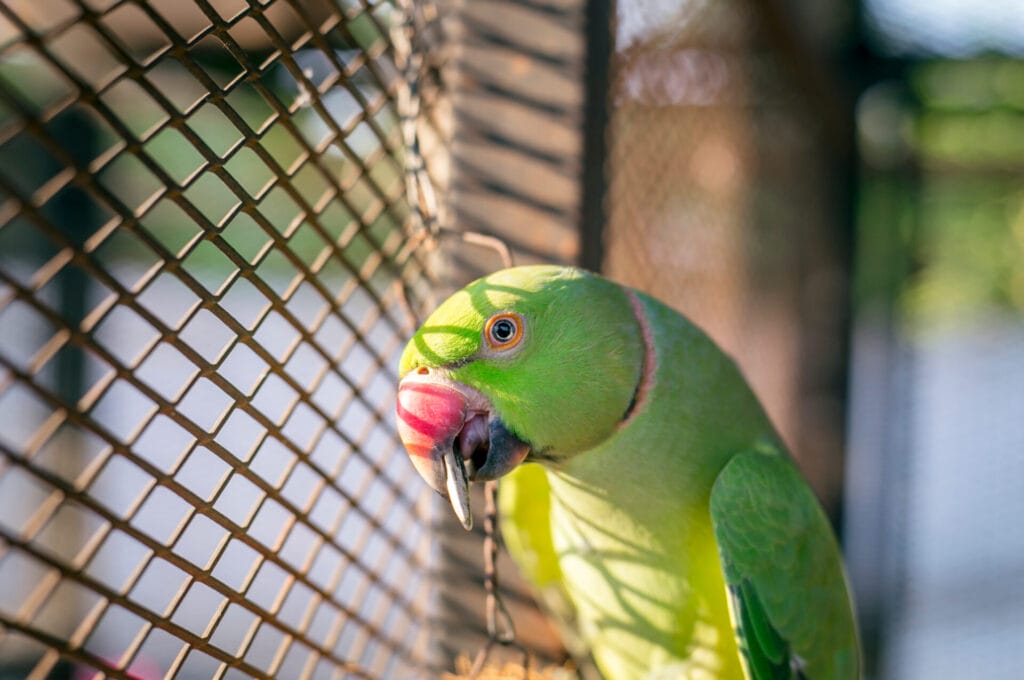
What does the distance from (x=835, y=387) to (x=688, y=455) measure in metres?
1.54

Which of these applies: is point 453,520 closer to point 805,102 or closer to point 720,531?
point 720,531

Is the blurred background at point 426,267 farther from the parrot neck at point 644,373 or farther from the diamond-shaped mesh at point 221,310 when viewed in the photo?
the parrot neck at point 644,373

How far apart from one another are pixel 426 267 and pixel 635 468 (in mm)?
383

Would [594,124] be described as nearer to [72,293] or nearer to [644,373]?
[644,373]

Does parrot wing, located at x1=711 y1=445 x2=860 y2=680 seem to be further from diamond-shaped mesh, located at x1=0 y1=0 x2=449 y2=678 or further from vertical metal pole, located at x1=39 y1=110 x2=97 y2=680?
vertical metal pole, located at x1=39 y1=110 x2=97 y2=680

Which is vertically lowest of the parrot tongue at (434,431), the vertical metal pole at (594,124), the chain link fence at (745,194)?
the parrot tongue at (434,431)

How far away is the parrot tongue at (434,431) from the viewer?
797 millimetres

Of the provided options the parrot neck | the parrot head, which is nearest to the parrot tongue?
the parrot head

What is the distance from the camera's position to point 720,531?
91 centimetres

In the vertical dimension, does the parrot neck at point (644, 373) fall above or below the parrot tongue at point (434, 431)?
above

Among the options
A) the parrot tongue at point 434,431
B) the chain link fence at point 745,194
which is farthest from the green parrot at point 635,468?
the chain link fence at point 745,194

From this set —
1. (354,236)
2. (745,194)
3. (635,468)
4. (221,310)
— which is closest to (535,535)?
(635,468)

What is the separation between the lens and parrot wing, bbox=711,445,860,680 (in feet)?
2.99

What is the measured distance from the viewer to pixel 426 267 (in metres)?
1.05
